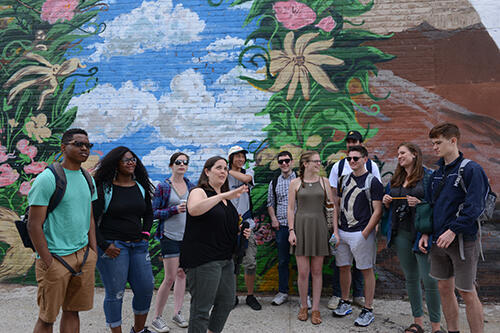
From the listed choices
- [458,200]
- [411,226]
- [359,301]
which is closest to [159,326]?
[359,301]

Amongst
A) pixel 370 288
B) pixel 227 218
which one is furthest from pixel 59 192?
pixel 370 288

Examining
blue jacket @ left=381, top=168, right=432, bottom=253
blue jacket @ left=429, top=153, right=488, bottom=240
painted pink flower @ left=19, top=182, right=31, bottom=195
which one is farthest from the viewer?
painted pink flower @ left=19, top=182, right=31, bottom=195

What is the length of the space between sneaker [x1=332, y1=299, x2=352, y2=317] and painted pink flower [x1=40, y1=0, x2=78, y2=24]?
5.97m

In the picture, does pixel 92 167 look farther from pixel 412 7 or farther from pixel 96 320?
pixel 412 7

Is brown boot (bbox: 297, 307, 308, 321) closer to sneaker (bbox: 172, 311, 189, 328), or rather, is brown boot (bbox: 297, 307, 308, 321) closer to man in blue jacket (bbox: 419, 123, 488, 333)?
sneaker (bbox: 172, 311, 189, 328)

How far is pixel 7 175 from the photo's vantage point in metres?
6.27

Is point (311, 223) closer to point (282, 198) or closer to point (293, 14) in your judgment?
point (282, 198)

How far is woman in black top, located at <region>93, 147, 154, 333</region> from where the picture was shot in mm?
3596

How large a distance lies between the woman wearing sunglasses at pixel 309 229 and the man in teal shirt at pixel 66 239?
236 centimetres

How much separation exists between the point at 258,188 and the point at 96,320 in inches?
108

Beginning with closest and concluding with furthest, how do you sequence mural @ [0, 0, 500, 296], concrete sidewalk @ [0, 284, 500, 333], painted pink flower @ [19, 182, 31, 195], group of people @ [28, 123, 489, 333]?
group of people @ [28, 123, 489, 333], concrete sidewalk @ [0, 284, 500, 333], mural @ [0, 0, 500, 296], painted pink flower @ [19, 182, 31, 195]

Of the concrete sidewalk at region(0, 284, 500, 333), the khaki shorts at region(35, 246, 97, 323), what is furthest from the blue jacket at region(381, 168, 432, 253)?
the khaki shorts at region(35, 246, 97, 323)

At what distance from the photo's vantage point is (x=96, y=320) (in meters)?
4.65

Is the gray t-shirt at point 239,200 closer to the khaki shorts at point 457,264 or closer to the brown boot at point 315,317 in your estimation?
the brown boot at point 315,317
